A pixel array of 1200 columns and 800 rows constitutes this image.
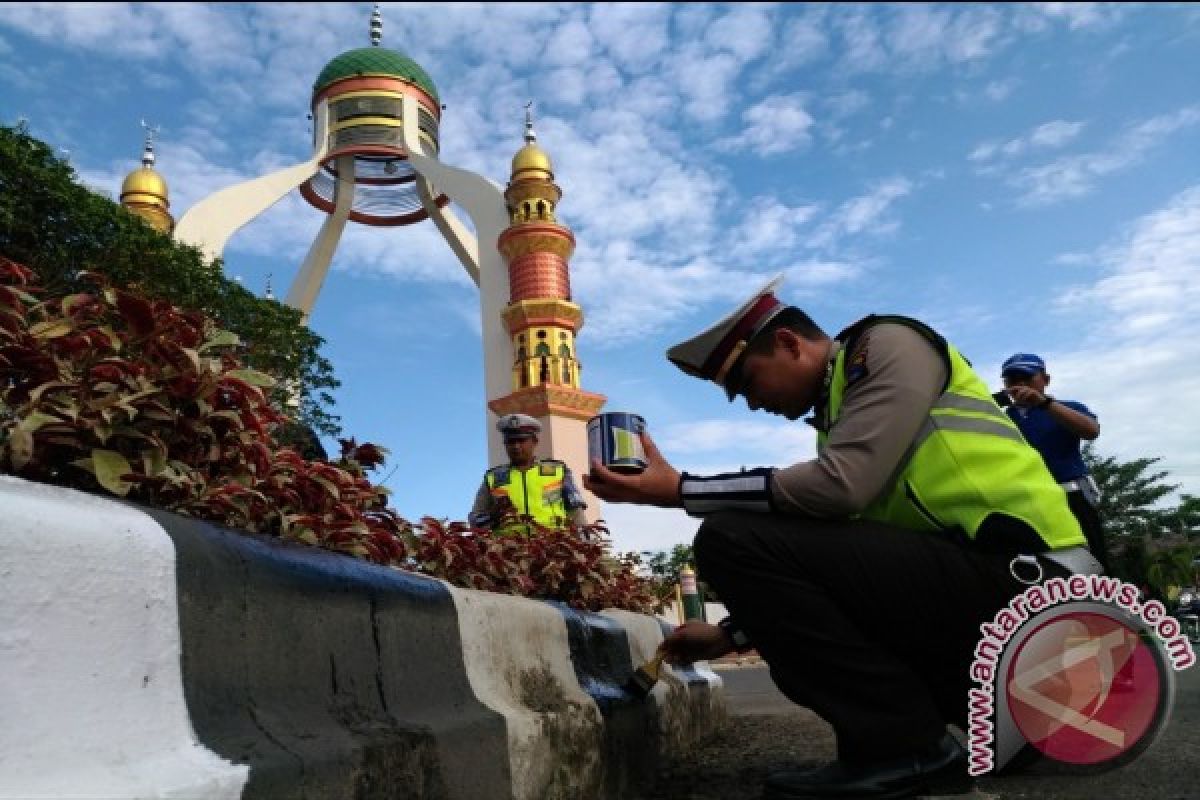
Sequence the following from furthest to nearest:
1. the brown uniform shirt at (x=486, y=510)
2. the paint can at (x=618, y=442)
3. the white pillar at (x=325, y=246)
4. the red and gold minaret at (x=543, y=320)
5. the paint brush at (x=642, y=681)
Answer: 1. the white pillar at (x=325, y=246)
2. the red and gold minaret at (x=543, y=320)
3. the brown uniform shirt at (x=486, y=510)
4. the paint brush at (x=642, y=681)
5. the paint can at (x=618, y=442)

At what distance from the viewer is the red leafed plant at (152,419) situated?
1.29 meters

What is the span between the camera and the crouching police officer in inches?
184

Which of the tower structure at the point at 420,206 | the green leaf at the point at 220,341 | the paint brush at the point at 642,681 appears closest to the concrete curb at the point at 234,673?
the green leaf at the point at 220,341

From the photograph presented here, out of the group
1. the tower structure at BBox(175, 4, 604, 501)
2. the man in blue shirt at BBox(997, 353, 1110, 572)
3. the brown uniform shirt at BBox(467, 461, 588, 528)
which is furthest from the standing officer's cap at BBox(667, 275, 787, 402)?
the tower structure at BBox(175, 4, 604, 501)

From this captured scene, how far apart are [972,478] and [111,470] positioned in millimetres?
1549

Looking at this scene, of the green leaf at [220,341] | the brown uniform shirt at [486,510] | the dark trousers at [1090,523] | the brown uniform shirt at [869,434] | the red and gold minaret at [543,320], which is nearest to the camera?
the green leaf at [220,341]

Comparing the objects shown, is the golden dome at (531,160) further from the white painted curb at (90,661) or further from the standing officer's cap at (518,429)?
the white painted curb at (90,661)

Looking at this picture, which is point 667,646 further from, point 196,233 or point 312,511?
point 196,233

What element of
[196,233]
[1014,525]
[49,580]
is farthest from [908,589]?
[196,233]

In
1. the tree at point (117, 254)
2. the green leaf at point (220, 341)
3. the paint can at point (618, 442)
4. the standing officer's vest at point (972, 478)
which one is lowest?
the standing officer's vest at point (972, 478)

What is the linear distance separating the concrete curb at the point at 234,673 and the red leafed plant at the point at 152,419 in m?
0.12

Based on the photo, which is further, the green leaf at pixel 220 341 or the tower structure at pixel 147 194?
the tower structure at pixel 147 194

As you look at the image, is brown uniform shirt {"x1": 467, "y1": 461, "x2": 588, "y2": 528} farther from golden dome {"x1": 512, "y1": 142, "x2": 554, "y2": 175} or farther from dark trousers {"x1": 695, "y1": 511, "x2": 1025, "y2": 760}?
golden dome {"x1": 512, "y1": 142, "x2": 554, "y2": 175}

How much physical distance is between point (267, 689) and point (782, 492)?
1.09 metres
